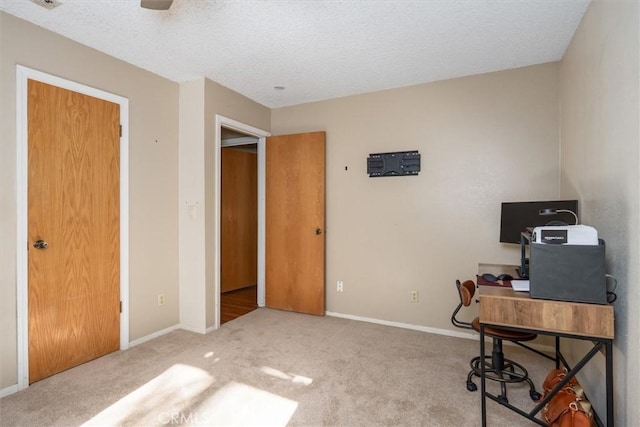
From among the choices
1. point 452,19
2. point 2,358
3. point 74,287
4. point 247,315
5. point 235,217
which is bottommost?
point 247,315

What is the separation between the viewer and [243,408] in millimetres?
1947

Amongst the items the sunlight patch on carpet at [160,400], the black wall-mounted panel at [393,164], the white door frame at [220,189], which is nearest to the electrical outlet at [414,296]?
the black wall-mounted panel at [393,164]

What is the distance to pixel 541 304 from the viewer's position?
1.56 meters

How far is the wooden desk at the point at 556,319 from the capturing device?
145cm

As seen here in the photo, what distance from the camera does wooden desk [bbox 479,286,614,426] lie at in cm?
145

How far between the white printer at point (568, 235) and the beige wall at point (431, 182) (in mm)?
1494

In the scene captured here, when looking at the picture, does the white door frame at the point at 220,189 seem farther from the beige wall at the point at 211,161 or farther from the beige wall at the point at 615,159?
the beige wall at the point at 615,159

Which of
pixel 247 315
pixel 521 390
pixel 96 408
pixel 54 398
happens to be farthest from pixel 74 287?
pixel 521 390

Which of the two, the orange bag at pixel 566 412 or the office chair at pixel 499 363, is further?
the office chair at pixel 499 363

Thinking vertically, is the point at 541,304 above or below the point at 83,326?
above

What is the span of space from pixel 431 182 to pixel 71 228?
10.8 feet

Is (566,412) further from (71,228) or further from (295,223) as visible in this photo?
(71,228)

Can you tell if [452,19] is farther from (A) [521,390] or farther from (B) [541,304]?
(A) [521,390]

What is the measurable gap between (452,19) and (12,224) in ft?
11.1
